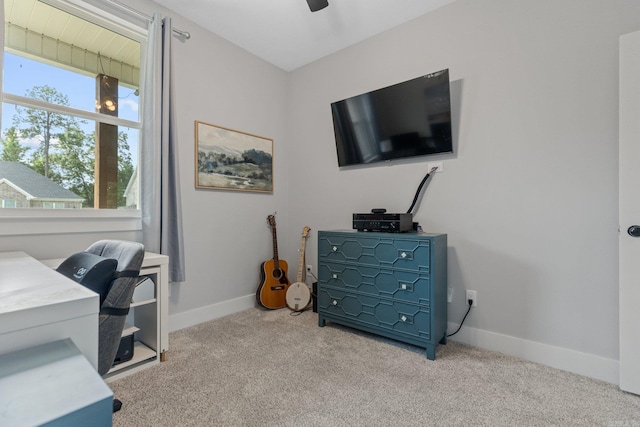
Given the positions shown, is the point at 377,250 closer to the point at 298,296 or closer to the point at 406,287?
the point at 406,287

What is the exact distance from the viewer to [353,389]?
5.39 feet

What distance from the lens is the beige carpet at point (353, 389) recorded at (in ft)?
4.64

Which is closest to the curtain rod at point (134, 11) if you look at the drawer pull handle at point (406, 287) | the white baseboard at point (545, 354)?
the drawer pull handle at point (406, 287)

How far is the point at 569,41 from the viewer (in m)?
1.88

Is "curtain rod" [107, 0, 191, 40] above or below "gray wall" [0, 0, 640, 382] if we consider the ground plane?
above

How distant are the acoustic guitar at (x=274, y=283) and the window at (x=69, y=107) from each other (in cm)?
132

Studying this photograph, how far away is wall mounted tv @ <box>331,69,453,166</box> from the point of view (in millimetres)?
2266

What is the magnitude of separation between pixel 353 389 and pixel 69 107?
8.37 feet

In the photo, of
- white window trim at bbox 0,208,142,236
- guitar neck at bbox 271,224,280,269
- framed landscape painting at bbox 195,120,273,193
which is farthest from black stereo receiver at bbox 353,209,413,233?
white window trim at bbox 0,208,142,236

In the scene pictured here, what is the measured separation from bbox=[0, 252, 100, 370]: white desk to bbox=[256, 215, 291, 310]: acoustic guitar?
218cm

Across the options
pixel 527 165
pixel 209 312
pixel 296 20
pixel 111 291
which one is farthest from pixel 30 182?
pixel 527 165

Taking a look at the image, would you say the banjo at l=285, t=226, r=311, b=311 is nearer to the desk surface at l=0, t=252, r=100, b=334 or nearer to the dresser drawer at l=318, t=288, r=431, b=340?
the dresser drawer at l=318, t=288, r=431, b=340

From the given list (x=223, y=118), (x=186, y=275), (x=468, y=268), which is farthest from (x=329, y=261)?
(x=223, y=118)

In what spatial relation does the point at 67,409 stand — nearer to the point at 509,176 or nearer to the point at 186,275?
the point at 186,275
